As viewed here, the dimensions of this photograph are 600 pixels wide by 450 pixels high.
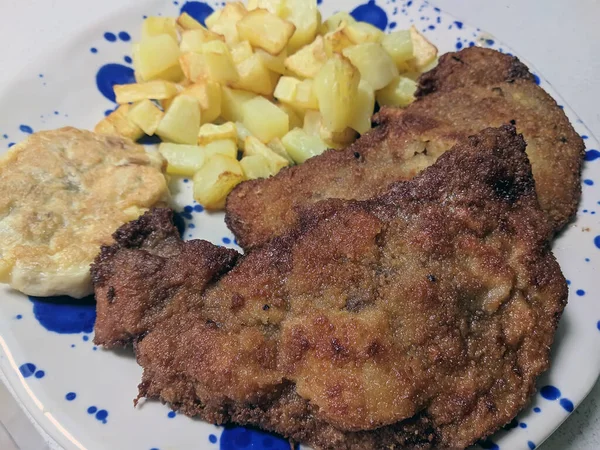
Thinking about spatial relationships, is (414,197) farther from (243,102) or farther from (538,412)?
(243,102)

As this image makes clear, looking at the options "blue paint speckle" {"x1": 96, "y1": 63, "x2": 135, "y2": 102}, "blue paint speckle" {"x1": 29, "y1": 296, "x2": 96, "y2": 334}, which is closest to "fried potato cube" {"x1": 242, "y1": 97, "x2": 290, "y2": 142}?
"blue paint speckle" {"x1": 96, "y1": 63, "x2": 135, "y2": 102}

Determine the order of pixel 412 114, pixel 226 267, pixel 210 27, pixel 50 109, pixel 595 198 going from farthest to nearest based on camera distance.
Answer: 1. pixel 210 27
2. pixel 50 109
3. pixel 412 114
4. pixel 595 198
5. pixel 226 267

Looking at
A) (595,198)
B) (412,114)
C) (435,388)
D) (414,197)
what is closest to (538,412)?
(435,388)

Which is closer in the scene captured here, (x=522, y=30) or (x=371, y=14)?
(x=371, y=14)

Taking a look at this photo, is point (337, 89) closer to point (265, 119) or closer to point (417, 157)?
point (265, 119)

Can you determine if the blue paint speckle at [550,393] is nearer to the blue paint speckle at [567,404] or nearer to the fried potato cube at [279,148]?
the blue paint speckle at [567,404]

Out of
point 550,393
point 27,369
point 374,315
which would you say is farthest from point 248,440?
point 550,393
